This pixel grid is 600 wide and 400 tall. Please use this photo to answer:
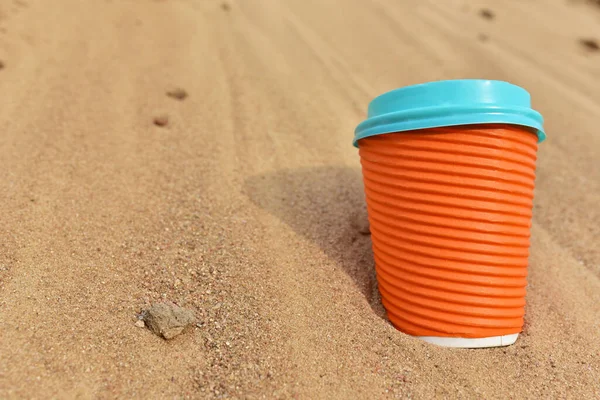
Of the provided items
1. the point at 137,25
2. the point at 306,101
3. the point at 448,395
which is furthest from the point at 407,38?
the point at 448,395

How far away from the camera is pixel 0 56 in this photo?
2.41m

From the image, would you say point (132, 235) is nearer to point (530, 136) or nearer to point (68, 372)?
point (68, 372)

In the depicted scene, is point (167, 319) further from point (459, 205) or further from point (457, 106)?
point (457, 106)

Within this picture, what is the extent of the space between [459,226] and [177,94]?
5.65 ft

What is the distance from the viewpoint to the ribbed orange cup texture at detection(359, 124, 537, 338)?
131 centimetres

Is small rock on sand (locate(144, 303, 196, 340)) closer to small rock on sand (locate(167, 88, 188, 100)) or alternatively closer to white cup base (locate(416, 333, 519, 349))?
white cup base (locate(416, 333, 519, 349))

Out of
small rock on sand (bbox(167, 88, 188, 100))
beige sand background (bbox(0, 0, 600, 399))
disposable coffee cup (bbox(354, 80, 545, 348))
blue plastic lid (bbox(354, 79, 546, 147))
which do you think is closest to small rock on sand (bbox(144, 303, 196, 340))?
beige sand background (bbox(0, 0, 600, 399))

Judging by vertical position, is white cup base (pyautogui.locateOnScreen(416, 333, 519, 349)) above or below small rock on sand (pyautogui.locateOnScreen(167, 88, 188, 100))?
below

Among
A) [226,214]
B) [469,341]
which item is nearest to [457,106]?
[469,341]

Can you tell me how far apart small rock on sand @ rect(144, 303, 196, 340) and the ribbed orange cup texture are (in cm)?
64

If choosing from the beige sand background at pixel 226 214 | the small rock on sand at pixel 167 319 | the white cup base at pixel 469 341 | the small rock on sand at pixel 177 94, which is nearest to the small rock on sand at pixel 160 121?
the beige sand background at pixel 226 214

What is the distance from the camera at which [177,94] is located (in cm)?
246

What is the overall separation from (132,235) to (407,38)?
2918mm

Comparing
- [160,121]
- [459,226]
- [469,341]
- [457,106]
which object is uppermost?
[457,106]
